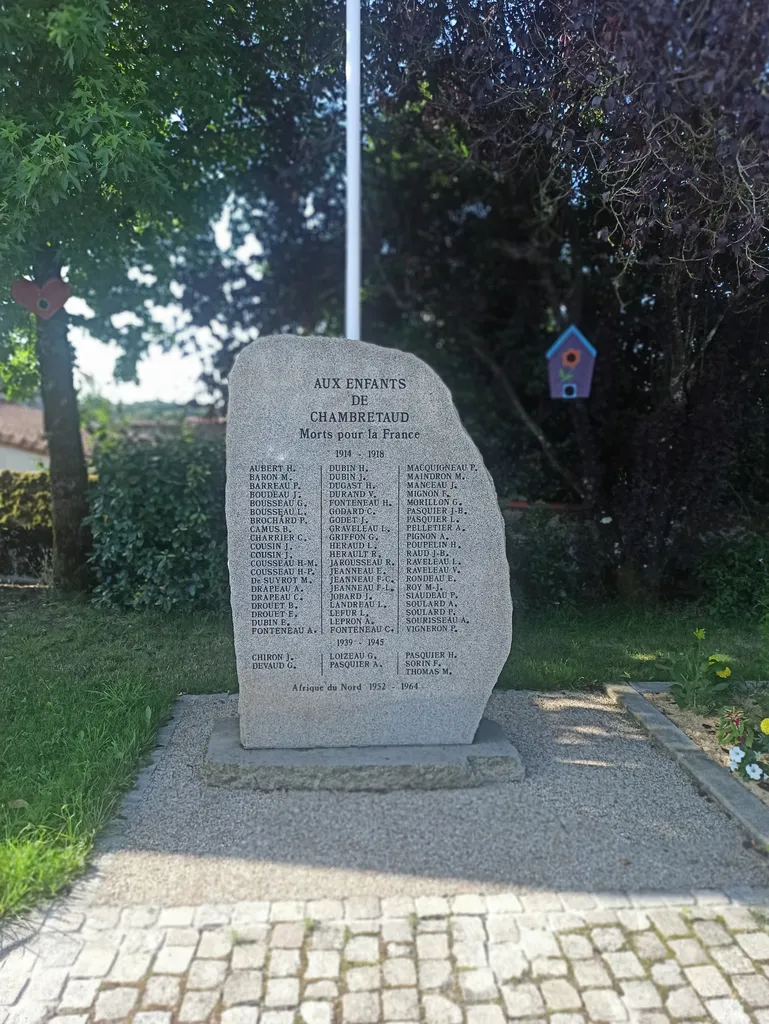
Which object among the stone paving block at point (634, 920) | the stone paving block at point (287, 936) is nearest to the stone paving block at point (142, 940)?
the stone paving block at point (287, 936)

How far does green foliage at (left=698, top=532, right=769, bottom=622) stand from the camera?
7.51 m

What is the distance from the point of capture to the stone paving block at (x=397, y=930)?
9.37ft

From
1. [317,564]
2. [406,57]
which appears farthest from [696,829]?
[406,57]

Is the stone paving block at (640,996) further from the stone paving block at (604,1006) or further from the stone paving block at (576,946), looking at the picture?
the stone paving block at (576,946)

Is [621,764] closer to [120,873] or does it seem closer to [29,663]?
[120,873]

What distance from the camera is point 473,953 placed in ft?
9.13

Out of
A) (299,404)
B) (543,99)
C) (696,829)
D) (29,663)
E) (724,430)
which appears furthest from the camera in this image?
(724,430)

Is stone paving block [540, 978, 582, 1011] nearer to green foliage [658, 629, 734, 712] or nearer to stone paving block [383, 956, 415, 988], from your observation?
stone paving block [383, 956, 415, 988]

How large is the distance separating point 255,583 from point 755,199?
3289mm

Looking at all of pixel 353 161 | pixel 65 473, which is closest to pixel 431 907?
pixel 353 161

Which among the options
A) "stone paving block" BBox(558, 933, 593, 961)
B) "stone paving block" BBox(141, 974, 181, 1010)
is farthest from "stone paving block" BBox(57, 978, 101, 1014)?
"stone paving block" BBox(558, 933, 593, 961)

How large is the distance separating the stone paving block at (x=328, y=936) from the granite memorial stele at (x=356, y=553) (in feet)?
4.40

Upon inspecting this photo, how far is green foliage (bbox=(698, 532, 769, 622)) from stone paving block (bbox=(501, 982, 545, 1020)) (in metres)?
5.53

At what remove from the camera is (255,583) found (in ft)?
13.7
